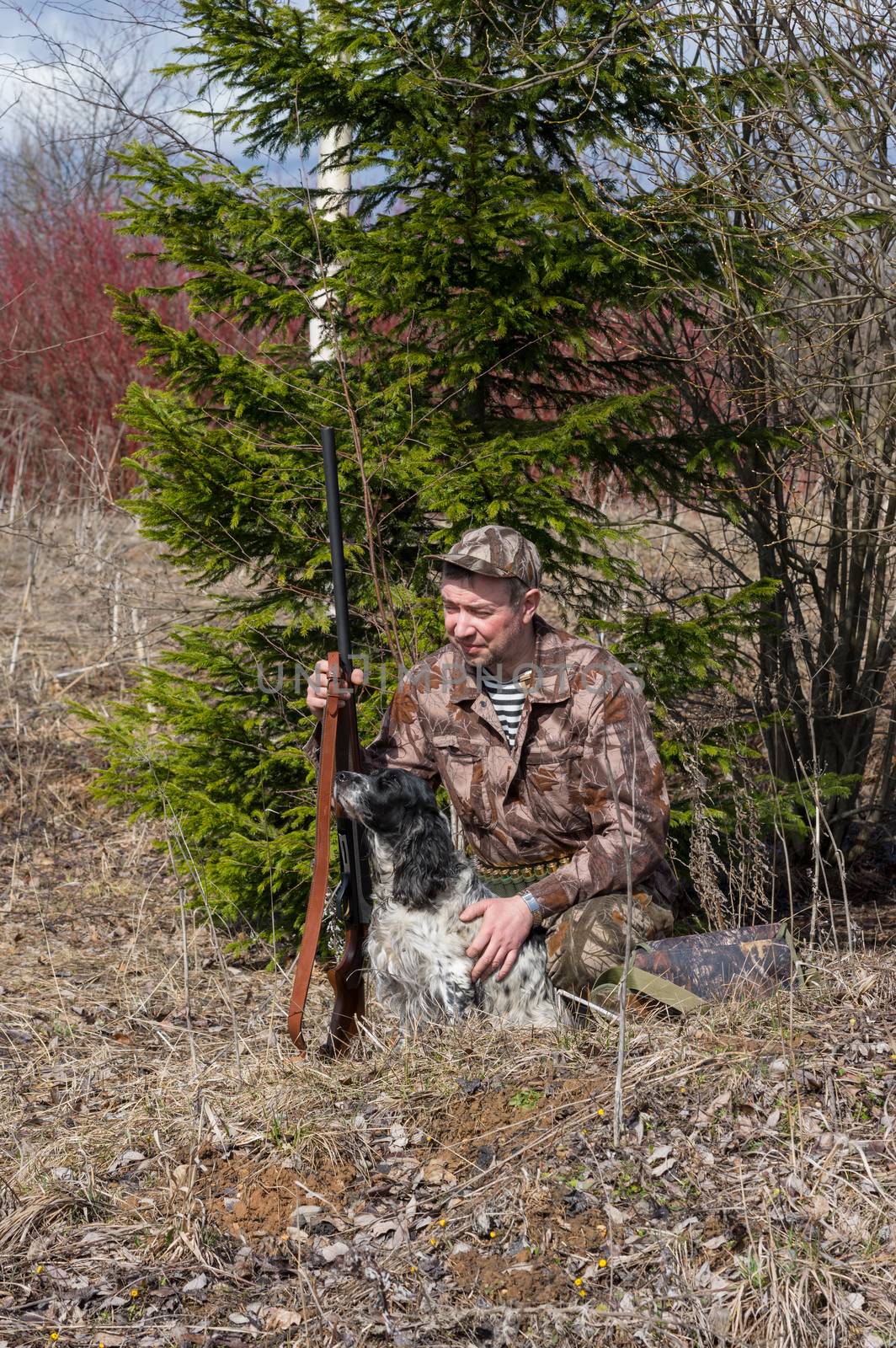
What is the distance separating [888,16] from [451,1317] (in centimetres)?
459

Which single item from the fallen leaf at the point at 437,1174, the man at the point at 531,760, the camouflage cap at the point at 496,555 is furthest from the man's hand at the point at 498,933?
the camouflage cap at the point at 496,555

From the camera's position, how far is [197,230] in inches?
187

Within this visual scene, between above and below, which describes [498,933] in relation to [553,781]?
below

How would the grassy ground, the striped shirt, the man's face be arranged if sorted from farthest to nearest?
the striped shirt
the man's face
the grassy ground

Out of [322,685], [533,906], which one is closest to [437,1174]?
[533,906]

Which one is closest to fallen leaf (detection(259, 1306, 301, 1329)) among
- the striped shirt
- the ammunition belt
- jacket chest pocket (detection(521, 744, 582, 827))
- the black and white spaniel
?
the black and white spaniel

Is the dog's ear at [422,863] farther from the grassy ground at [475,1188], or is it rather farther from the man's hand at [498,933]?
the grassy ground at [475,1188]

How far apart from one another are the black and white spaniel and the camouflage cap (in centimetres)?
67

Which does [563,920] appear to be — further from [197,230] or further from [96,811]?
[96,811]

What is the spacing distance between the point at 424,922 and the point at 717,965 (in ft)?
3.05

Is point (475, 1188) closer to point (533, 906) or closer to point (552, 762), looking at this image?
point (533, 906)

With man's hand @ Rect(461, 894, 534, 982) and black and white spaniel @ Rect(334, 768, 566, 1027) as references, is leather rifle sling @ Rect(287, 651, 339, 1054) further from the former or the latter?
man's hand @ Rect(461, 894, 534, 982)

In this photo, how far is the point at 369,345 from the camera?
5004 mm

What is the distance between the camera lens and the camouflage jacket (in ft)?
11.6
